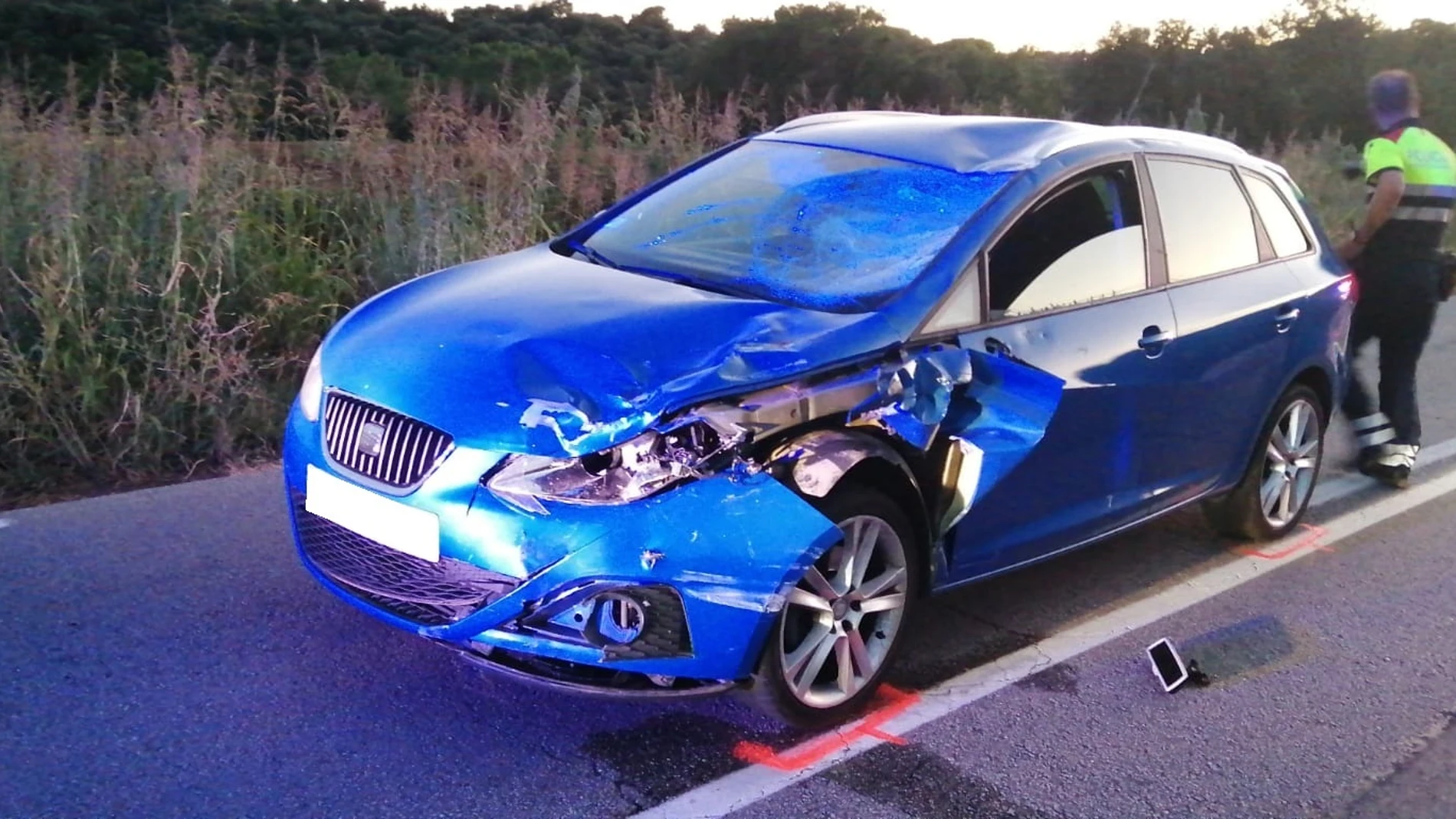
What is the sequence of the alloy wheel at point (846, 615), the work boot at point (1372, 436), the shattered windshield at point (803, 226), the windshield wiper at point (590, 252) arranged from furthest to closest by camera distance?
the work boot at point (1372, 436) < the windshield wiper at point (590, 252) < the shattered windshield at point (803, 226) < the alloy wheel at point (846, 615)

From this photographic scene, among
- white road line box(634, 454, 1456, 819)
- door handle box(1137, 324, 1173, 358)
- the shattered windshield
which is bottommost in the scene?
white road line box(634, 454, 1456, 819)

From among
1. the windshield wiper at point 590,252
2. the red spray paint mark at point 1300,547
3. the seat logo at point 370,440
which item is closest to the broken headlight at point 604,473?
the seat logo at point 370,440

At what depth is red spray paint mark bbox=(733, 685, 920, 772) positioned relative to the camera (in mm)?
3428

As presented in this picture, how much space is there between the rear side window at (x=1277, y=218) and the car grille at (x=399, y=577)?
12.4ft

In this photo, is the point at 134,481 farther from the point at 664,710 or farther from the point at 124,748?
the point at 664,710

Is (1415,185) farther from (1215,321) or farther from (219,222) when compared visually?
(219,222)

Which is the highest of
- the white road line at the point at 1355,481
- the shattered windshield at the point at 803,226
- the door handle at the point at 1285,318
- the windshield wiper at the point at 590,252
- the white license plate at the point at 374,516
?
the shattered windshield at the point at 803,226

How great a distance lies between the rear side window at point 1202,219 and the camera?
15.5ft

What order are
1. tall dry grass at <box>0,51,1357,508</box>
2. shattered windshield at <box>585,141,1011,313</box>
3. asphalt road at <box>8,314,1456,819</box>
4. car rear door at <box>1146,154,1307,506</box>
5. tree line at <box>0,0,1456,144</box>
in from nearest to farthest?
asphalt road at <box>8,314,1456,819</box> < shattered windshield at <box>585,141,1011,313</box> < car rear door at <box>1146,154,1307,506</box> < tall dry grass at <box>0,51,1357,508</box> < tree line at <box>0,0,1456,144</box>

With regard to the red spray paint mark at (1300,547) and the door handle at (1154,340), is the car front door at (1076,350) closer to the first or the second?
the door handle at (1154,340)

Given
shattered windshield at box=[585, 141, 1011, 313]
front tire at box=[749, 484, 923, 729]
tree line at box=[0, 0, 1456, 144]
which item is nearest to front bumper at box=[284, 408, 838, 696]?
front tire at box=[749, 484, 923, 729]

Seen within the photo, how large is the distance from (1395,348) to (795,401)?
457cm

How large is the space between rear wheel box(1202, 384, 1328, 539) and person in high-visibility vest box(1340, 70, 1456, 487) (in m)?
1.02

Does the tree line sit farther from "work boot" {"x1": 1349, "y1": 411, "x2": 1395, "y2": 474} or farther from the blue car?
the blue car
